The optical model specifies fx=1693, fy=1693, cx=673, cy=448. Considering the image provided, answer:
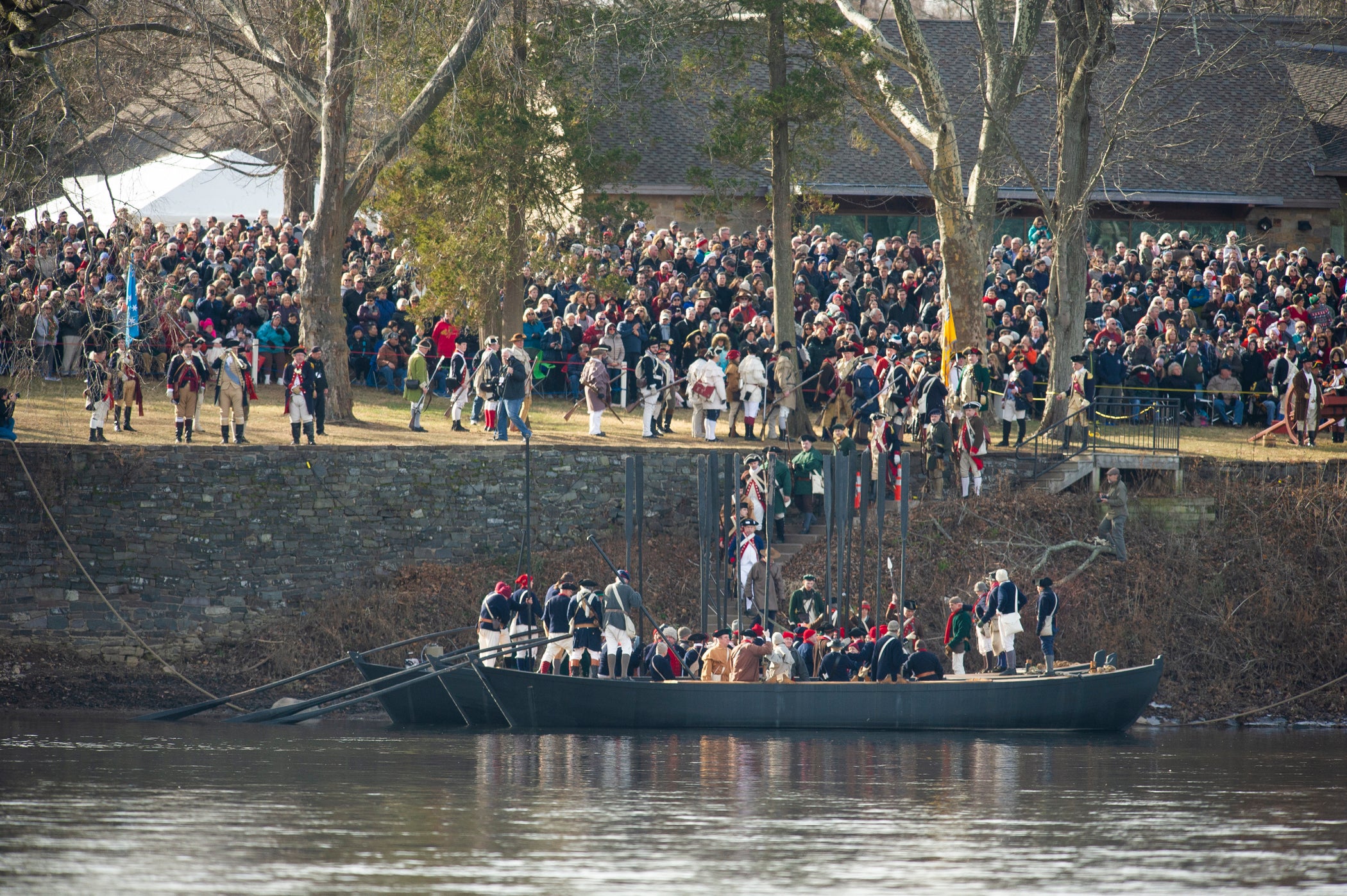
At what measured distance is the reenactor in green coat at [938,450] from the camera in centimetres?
2997

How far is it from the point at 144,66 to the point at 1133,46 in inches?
1066

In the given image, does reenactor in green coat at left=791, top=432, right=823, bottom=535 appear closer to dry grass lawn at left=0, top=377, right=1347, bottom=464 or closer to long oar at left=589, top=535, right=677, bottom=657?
dry grass lawn at left=0, top=377, right=1347, bottom=464

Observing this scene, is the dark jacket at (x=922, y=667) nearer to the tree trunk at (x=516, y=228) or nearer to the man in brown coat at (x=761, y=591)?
the man in brown coat at (x=761, y=591)

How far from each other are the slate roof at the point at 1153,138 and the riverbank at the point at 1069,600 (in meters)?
12.7

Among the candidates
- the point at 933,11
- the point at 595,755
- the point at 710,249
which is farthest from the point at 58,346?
the point at 933,11

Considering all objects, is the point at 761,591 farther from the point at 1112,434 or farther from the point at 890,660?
the point at 1112,434

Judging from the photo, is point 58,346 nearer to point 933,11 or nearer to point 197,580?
point 197,580

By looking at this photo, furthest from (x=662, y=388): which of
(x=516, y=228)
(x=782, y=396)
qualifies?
(x=516, y=228)

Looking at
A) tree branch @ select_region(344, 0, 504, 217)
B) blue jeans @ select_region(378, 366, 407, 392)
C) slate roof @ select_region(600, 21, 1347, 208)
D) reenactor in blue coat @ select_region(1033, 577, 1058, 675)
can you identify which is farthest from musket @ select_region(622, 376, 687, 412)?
reenactor in blue coat @ select_region(1033, 577, 1058, 675)

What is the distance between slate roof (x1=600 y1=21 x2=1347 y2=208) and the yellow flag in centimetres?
964

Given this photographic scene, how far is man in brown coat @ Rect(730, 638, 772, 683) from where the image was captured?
23969mm

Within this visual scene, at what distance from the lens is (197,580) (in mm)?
27719

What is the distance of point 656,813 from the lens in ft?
56.7

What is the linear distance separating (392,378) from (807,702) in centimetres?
1418
